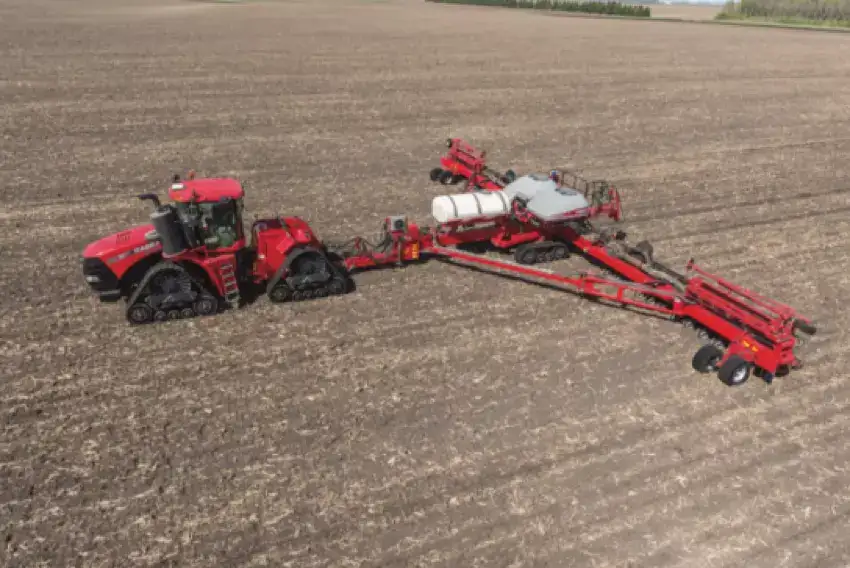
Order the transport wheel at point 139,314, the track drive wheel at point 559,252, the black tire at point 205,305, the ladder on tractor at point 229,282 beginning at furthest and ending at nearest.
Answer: the track drive wheel at point 559,252 → the black tire at point 205,305 → the ladder on tractor at point 229,282 → the transport wheel at point 139,314

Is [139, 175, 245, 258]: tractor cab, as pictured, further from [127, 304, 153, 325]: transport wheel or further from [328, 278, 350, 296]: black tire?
[328, 278, 350, 296]: black tire

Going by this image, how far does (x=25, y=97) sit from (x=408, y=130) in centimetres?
1495

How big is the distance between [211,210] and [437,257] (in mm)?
4901

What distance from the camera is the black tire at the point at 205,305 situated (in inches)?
400

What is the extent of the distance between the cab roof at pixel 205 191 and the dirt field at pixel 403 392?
2.13 meters

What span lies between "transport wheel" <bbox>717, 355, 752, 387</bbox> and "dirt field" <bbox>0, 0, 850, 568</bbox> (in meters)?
0.18

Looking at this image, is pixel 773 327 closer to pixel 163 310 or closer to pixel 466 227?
pixel 466 227

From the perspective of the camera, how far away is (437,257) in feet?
41.6

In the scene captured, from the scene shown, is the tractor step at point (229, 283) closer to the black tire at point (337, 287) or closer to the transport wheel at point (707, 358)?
the black tire at point (337, 287)

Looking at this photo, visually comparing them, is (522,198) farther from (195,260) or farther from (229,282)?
(195,260)

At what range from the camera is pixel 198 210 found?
955cm

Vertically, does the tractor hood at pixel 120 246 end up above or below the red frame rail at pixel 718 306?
above

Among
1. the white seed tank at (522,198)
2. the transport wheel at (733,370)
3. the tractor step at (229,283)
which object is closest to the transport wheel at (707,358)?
the transport wheel at (733,370)

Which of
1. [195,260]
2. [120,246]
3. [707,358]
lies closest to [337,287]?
[195,260]
